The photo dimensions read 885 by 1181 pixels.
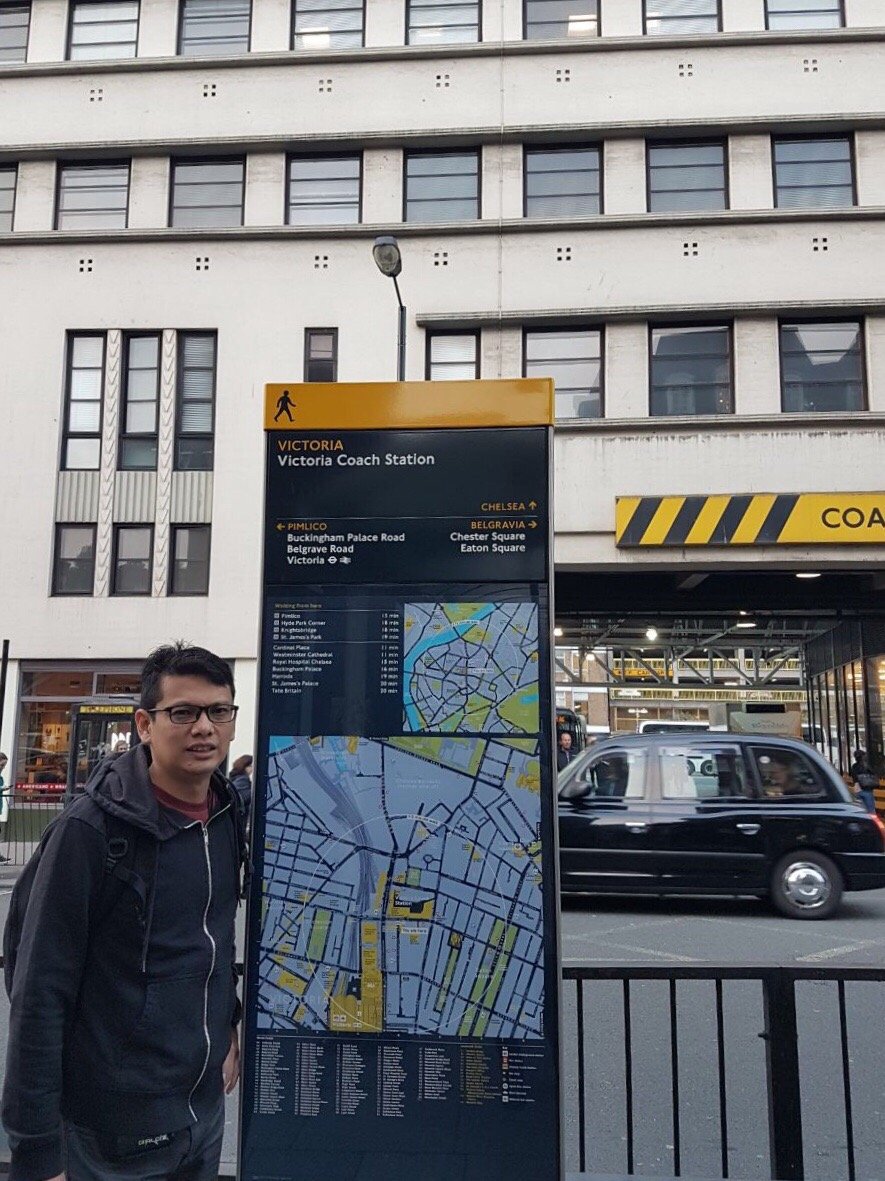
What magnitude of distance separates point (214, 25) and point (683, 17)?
31.8 ft

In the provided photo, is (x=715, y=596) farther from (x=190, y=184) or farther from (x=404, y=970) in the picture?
(x=404, y=970)

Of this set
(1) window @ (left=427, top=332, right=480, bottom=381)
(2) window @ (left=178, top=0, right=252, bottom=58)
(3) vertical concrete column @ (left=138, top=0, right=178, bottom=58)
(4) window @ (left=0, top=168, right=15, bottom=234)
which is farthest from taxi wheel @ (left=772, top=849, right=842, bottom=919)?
(3) vertical concrete column @ (left=138, top=0, right=178, bottom=58)

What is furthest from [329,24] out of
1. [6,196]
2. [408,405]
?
[408,405]

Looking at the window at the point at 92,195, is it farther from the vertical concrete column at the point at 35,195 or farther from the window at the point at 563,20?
the window at the point at 563,20

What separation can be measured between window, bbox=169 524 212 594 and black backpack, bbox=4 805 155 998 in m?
17.5

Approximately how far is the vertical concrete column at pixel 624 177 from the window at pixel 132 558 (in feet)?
36.6

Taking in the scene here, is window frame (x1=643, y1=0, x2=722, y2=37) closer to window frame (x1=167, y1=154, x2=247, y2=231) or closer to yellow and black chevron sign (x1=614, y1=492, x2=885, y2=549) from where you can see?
window frame (x1=167, y1=154, x2=247, y2=231)

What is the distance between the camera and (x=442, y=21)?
20.2 m

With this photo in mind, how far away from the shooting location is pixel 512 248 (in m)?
19.2

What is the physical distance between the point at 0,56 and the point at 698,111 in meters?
14.8

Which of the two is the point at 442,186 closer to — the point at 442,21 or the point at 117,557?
the point at 442,21

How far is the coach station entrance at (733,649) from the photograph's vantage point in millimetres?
19812

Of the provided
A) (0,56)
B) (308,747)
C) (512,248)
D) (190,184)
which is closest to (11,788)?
(190,184)

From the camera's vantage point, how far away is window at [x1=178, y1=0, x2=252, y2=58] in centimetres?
2073
